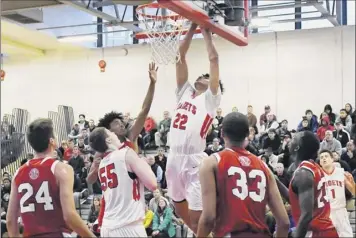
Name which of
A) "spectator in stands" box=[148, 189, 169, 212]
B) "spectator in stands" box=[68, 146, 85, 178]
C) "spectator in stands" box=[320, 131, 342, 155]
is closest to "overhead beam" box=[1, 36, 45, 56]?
"spectator in stands" box=[68, 146, 85, 178]

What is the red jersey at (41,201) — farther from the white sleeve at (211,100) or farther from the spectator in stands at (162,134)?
the spectator in stands at (162,134)

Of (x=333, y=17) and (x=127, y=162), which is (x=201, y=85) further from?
(x=333, y=17)

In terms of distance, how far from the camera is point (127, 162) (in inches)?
209

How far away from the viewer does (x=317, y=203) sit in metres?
5.29

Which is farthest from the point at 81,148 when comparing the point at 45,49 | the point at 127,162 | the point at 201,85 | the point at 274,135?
the point at 127,162

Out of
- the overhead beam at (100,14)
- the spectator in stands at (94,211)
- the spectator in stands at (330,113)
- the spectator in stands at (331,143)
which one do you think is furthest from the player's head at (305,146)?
the spectator in stands at (330,113)

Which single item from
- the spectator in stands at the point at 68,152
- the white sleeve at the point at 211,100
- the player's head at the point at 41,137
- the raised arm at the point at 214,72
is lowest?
the spectator in stands at the point at 68,152

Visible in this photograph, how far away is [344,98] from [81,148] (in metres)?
8.62

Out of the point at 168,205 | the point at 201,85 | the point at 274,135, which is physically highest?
the point at 201,85

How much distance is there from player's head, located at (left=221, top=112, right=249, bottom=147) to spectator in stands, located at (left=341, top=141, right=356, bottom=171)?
11.0 meters

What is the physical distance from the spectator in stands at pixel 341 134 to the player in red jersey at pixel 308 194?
1160cm

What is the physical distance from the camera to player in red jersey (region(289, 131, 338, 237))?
4977 millimetres

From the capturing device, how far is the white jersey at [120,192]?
17.4ft

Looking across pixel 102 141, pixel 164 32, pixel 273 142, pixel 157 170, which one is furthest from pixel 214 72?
pixel 273 142
